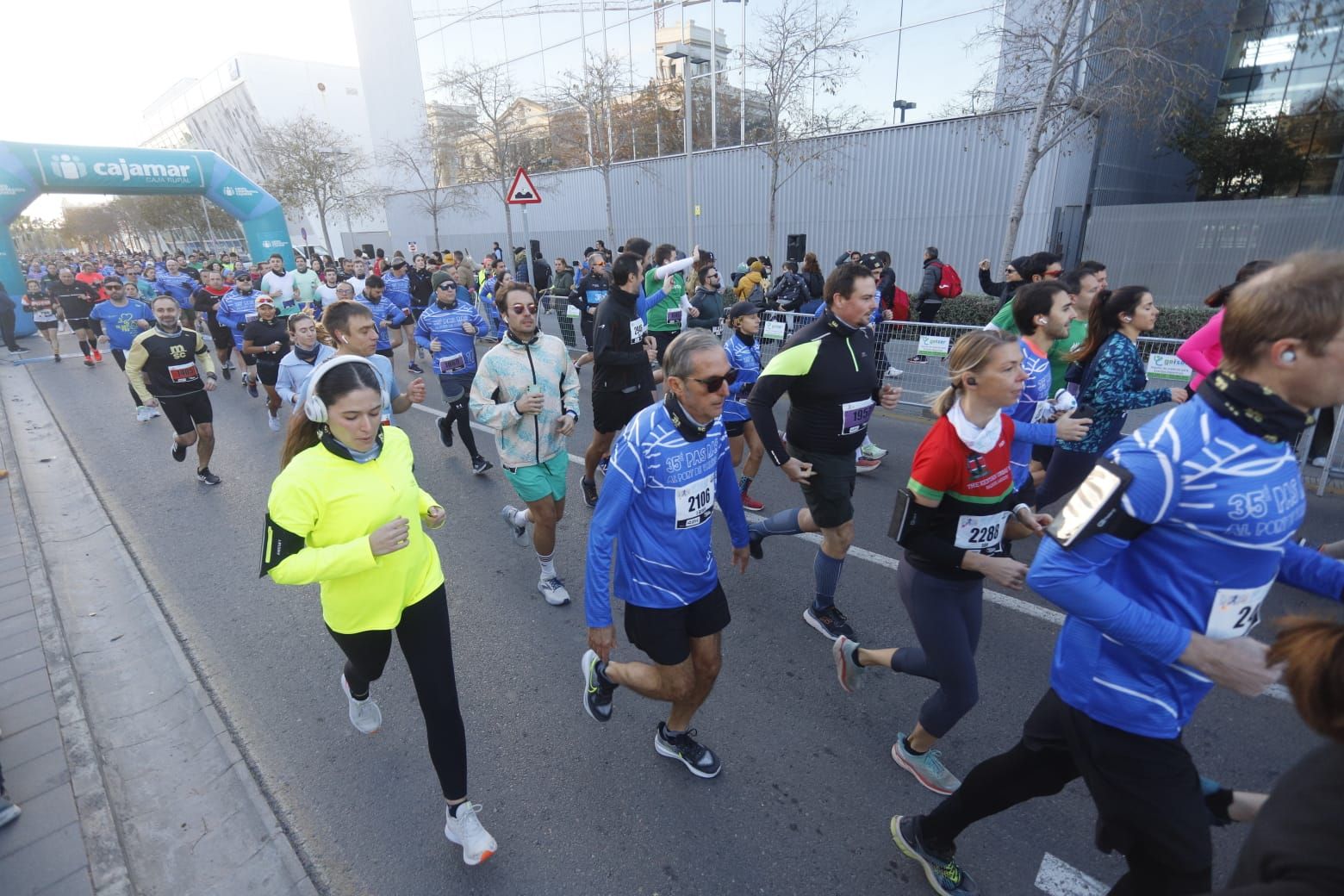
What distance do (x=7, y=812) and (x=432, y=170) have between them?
117 feet

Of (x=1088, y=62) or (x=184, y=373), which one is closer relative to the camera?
(x=184, y=373)

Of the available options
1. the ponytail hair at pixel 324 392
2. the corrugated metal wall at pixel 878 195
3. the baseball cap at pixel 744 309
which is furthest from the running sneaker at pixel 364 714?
the corrugated metal wall at pixel 878 195

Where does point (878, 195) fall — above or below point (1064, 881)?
above

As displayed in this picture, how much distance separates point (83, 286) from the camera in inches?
657

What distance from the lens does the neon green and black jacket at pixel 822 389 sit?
379 cm

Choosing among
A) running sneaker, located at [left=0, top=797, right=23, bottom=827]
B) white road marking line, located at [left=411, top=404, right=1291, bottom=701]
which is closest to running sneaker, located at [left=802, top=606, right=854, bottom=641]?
white road marking line, located at [left=411, top=404, right=1291, bottom=701]

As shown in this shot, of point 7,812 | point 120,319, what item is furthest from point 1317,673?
point 120,319

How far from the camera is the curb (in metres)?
2.69

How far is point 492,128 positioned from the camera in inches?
975

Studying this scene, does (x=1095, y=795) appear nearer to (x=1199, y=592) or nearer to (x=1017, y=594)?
(x=1199, y=592)

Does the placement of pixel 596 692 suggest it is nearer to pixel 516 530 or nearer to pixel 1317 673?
pixel 1317 673

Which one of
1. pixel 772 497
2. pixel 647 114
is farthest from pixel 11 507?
pixel 647 114

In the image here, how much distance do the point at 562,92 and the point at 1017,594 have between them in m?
24.7

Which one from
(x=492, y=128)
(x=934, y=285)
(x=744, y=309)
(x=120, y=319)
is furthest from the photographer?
(x=492, y=128)
